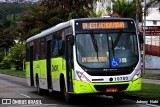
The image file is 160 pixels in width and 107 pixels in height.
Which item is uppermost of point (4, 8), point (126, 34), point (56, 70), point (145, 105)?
point (4, 8)

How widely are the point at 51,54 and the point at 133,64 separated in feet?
15.2

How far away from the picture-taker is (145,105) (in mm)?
15367

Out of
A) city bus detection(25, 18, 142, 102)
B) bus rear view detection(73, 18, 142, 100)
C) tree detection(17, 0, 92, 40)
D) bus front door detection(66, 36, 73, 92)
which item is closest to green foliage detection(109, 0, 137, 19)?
tree detection(17, 0, 92, 40)

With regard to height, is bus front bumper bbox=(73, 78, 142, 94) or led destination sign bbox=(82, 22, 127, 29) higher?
led destination sign bbox=(82, 22, 127, 29)

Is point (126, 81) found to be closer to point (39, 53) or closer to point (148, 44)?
point (39, 53)

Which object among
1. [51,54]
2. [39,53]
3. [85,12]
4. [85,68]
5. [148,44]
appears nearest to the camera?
[85,68]

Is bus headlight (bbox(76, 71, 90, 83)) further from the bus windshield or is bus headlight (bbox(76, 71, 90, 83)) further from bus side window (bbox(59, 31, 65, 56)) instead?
bus side window (bbox(59, 31, 65, 56))

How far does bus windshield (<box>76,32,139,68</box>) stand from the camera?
15086mm

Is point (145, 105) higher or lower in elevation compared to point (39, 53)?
lower

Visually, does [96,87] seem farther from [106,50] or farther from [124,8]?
[124,8]

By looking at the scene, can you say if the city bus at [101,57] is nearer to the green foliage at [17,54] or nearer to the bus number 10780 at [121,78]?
the bus number 10780 at [121,78]

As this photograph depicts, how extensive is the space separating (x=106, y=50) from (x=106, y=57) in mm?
256

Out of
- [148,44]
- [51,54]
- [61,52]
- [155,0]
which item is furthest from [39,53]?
[148,44]

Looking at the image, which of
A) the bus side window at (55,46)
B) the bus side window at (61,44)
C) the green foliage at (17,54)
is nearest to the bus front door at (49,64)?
the bus side window at (55,46)
